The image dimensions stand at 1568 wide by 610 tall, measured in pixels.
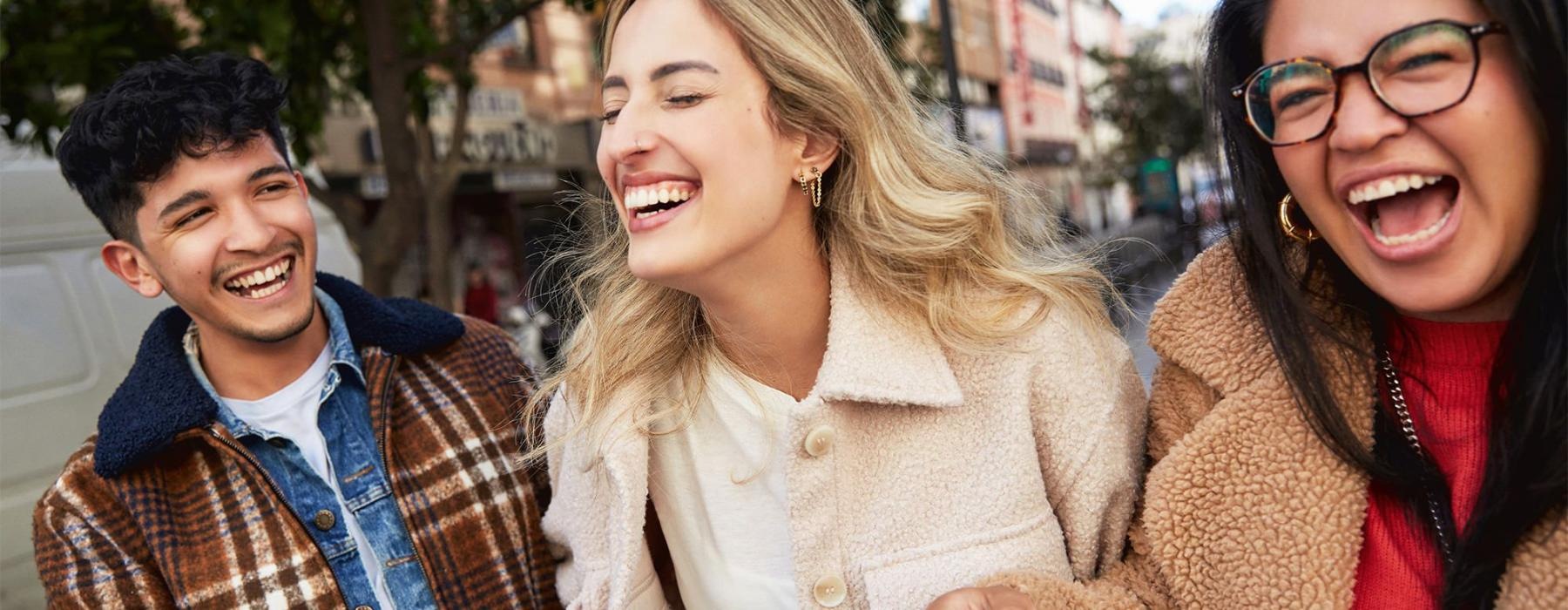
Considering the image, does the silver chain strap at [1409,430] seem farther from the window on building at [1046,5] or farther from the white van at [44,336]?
the window on building at [1046,5]

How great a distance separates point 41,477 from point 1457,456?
4652mm

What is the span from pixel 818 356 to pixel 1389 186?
41.1 inches

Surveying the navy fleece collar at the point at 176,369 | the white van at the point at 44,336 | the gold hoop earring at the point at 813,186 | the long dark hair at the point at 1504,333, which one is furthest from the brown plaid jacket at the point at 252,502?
the white van at the point at 44,336

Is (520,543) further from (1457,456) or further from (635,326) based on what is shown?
(1457,456)

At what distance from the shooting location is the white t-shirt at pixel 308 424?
7.90 feet

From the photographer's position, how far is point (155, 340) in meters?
2.53

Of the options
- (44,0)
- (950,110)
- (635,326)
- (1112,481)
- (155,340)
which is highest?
(44,0)

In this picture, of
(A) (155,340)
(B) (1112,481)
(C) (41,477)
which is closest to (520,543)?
(A) (155,340)

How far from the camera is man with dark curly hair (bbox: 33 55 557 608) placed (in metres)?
2.29

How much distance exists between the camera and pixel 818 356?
2117 mm

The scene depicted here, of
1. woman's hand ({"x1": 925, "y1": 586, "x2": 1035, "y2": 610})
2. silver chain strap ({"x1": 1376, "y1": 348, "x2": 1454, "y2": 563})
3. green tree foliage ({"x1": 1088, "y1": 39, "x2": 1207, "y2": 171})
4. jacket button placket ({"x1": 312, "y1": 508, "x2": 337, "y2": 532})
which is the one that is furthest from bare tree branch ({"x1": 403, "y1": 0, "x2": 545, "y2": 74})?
green tree foliage ({"x1": 1088, "y1": 39, "x2": 1207, "y2": 171})

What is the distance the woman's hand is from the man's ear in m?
1.90

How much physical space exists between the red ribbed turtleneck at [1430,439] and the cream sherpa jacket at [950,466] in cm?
42

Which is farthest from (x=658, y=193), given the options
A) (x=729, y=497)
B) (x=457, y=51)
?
(x=457, y=51)
